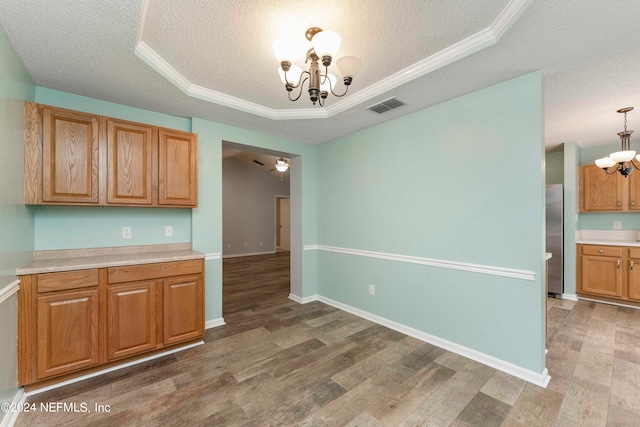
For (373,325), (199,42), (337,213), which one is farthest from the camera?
(337,213)

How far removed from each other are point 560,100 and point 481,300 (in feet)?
7.41

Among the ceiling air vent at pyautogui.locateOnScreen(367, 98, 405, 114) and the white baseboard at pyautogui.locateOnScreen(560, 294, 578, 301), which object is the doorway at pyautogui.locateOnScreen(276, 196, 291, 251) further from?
the white baseboard at pyautogui.locateOnScreen(560, 294, 578, 301)

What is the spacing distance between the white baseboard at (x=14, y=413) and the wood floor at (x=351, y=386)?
1.9 inches

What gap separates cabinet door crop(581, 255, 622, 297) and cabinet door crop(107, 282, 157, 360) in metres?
5.96

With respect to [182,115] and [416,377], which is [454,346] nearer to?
[416,377]

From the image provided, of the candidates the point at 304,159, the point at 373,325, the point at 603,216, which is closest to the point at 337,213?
the point at 304,159

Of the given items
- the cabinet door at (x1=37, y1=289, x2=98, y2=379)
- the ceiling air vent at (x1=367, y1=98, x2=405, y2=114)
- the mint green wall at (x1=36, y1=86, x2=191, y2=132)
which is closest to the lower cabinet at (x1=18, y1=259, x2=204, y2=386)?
the cabinet door at (x1=37, y1=289, x2=98, y2=379)

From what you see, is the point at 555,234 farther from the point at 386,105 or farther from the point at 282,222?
the point at 282,222

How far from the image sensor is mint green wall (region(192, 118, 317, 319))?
3.15 m

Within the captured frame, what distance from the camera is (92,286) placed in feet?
6.98

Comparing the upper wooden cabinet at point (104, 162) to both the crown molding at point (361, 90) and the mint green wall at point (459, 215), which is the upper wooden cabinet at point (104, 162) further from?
the mint green wall at point (459, 215)

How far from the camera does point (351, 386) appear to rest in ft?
6.78

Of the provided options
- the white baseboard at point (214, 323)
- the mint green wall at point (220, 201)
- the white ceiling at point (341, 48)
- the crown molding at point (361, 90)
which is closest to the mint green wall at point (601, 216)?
the white ceiling at point (341, 48)

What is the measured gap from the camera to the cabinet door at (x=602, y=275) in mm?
3859
